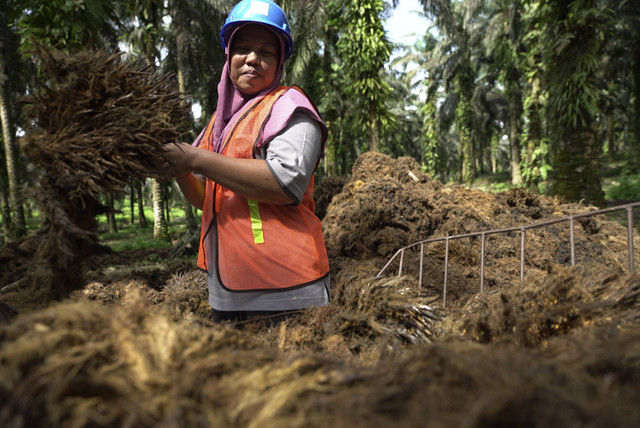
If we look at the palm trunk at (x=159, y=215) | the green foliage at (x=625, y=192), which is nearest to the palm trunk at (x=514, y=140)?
the green foliage at (x=625, y=192)

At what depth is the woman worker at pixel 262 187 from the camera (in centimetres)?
150

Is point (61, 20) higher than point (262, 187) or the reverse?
higher

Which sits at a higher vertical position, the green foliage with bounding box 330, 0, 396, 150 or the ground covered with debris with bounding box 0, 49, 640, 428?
the green foliage with bounding box 330, 0, 396, 150

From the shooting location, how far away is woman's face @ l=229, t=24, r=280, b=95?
70.2 inches

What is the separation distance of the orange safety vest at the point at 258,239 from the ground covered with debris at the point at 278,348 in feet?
0.71

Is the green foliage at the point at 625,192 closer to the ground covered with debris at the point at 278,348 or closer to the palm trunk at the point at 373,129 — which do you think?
the palm trunk at the point at 373,129

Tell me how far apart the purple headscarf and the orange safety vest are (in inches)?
2.3

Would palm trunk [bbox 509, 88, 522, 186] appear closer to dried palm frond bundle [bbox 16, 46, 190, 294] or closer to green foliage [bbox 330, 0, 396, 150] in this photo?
green foliage [bbox 330, 0, 396, 150]

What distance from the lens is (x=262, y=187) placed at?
1479 millimetres

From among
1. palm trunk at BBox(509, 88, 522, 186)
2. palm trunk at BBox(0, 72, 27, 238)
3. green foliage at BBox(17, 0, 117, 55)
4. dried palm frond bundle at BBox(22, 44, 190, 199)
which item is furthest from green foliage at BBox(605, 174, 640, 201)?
palm trunk at BBox(0, 72, 27, 238)

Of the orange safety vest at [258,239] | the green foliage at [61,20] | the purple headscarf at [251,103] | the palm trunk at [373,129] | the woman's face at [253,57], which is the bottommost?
the orange safety vest at [258,239]

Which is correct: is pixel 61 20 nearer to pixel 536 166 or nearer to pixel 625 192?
pixel 536 166

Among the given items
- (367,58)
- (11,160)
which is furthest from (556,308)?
(11,160)

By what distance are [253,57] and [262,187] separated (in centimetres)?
69
